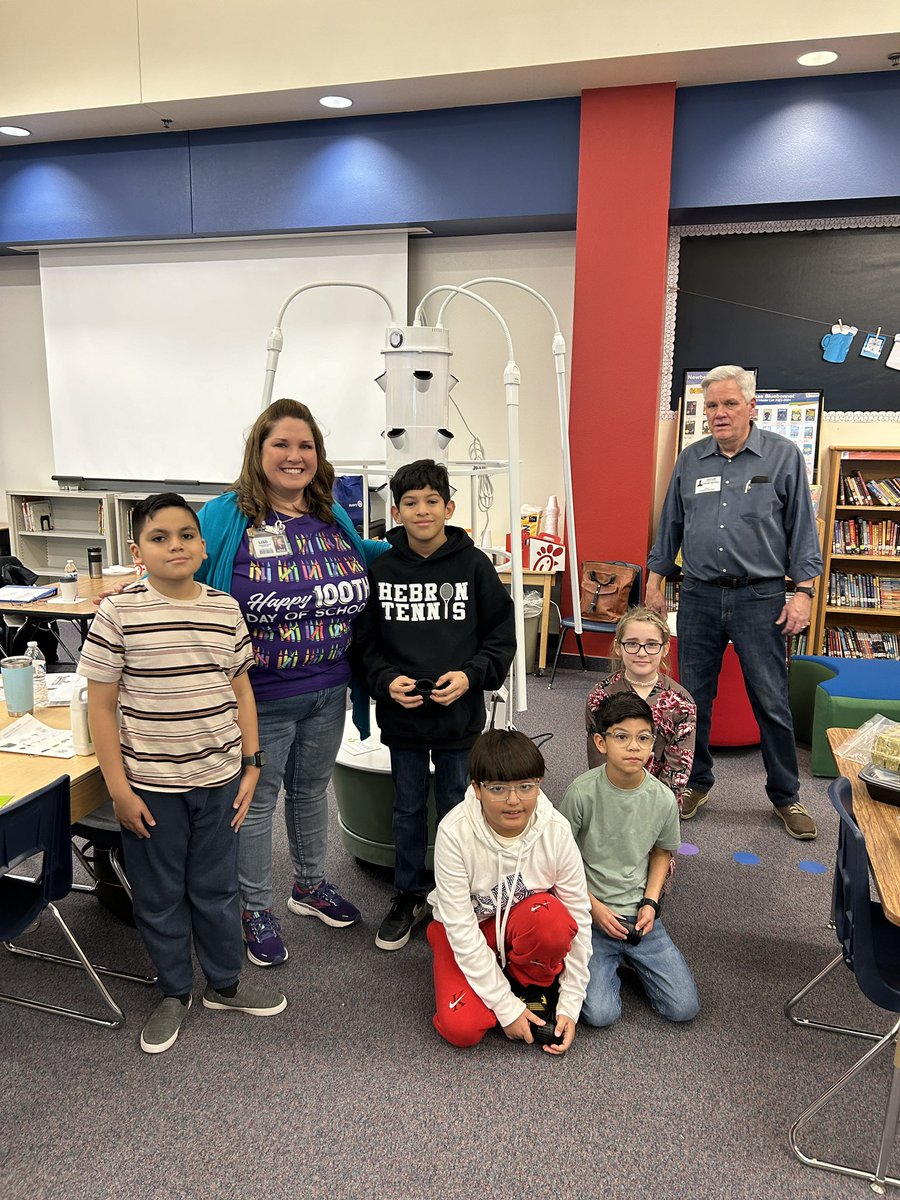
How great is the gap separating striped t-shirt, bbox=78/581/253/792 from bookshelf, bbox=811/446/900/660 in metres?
3.64

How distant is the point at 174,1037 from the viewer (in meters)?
1.83

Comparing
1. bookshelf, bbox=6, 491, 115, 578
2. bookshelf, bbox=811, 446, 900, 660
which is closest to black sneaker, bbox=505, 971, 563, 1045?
bookshelf, bbox=811, 446, 900, 660

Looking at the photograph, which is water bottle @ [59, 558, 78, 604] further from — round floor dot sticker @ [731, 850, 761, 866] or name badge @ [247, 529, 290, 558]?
round floor dot sticker @ [731, 850, 761, 866]

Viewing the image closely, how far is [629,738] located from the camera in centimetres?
196

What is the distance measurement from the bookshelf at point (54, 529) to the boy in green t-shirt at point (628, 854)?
4.89m

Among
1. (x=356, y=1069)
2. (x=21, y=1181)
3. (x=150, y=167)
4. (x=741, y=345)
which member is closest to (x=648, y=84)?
(x=741, y=345)

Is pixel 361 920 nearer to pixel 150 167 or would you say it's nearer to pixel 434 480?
pixel 434 480

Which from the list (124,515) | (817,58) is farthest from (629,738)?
(124,515)

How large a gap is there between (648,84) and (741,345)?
1499 mm

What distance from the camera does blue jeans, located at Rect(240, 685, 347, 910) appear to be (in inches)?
77.7

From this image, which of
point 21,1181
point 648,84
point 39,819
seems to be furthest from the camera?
point 648,84

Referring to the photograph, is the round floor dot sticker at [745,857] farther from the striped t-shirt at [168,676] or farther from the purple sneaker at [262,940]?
the striped t-shirt at [168,676]

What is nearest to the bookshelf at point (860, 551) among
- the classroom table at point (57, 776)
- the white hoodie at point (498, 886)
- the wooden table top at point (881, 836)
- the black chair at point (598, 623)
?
the black chair at point (598, 623)

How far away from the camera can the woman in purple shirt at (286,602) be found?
187 cm
